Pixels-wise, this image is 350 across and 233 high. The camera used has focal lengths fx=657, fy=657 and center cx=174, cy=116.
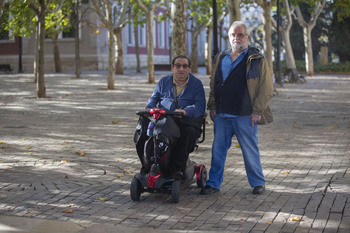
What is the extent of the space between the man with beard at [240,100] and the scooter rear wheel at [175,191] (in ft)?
1.78

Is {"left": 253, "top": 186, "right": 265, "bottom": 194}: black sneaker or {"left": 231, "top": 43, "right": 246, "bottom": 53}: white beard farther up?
{"left": 231, "top": 43, "right": 246, "bottom": 53}: white beard

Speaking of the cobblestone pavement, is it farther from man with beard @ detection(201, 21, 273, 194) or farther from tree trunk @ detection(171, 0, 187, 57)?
tree trunk @ detection(171, 0, 187, 57)

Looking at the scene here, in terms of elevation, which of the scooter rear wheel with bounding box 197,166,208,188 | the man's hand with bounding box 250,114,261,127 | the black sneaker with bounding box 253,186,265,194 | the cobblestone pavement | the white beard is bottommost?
the cobblestone pavement

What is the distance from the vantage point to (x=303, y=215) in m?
6.15

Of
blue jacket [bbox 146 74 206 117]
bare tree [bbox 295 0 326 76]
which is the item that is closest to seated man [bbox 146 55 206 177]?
blue jacket [bbox 146 74 206 117]

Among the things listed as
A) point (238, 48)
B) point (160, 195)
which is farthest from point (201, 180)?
point (238, 48)

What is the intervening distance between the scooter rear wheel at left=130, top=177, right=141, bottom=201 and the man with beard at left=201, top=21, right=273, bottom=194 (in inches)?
30.9

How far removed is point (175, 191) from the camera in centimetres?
669

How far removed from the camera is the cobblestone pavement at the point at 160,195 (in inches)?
239

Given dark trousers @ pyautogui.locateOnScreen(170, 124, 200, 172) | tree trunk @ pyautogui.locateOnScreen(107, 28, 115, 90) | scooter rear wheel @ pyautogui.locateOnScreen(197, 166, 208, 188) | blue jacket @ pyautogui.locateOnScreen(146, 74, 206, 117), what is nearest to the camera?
dark trousers @ pyautogui.locateOnScreen(170, 124, 200, 172)

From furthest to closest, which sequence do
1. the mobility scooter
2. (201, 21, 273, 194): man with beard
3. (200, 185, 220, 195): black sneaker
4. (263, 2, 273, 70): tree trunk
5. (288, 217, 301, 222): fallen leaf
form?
(263, 2, 273, 70): tree trunk < (200, 185, 220, 195): black sneaker < (201, 21, 273, 194): man with beard < the mobility scooter < (288, 217, 301, 222): fallen leaf

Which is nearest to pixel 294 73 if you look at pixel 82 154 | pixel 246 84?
pixel 82 154

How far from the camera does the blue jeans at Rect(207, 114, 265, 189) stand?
7.09m

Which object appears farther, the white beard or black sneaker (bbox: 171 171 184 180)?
the white beard
